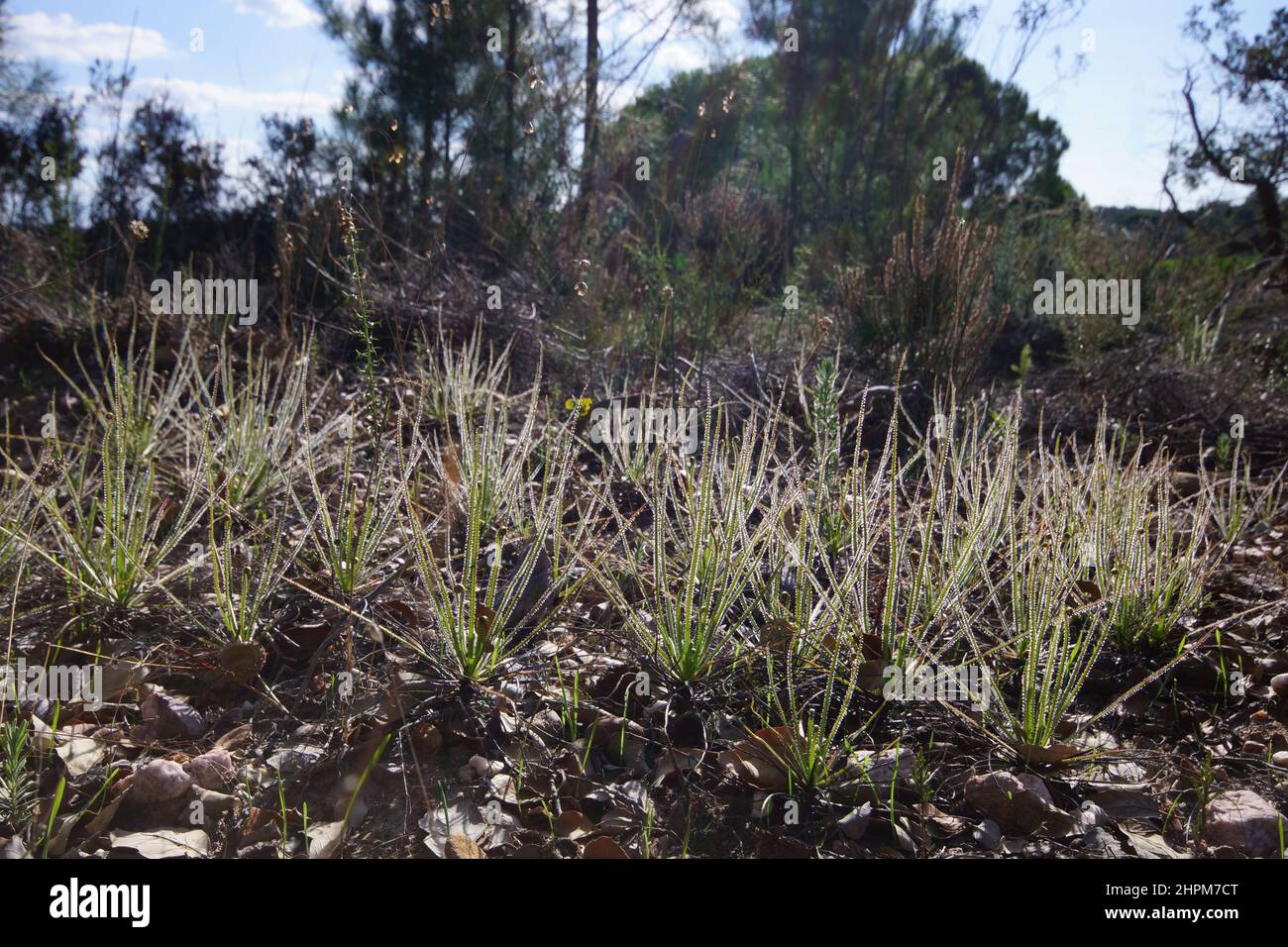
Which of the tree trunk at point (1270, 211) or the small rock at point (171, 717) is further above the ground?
the tree trunk at point (1270, 211)

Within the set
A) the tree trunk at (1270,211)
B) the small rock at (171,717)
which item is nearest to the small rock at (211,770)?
the small rock at (171,717)

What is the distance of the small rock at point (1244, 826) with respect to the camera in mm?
1607

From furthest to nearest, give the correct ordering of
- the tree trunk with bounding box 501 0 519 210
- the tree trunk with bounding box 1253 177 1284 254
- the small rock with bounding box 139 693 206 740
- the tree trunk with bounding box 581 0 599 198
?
the tree trunk with bounding box 1253 177 1284 254 → the tree trunk with bounding box 501 0 519 210 → the tree trunk with bounding box 581 0 599 198 → the small rock with bounding box 139 693 206 740

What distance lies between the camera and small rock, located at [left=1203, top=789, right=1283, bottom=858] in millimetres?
1607

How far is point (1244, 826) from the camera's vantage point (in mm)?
1631

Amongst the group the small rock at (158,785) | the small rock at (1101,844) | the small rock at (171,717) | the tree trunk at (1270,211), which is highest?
the tree trunk at (1270,211)

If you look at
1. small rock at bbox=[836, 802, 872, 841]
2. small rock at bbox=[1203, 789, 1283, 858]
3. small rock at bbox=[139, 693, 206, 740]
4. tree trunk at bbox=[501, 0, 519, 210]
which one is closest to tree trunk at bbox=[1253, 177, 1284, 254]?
tree trunk at bbox=[501, 0, 519, 210]

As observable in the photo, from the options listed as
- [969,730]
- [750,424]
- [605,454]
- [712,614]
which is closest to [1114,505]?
[969,730]

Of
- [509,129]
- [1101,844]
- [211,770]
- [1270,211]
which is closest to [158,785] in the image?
[211,770]

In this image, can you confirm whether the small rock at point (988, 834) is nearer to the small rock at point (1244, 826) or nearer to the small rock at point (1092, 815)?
the small rock at point (1092, 815)

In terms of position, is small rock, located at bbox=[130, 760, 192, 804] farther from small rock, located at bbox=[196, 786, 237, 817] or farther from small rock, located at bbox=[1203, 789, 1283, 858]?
small rock, located at bbox=[1203, 789, 1283, 858]
